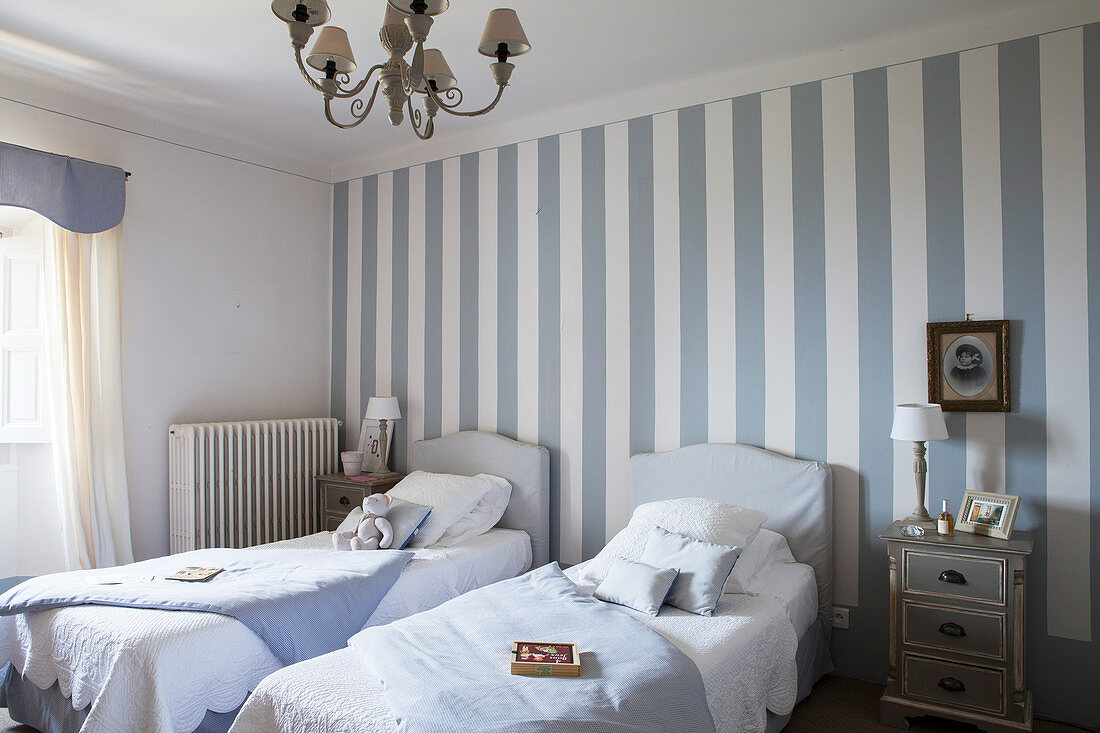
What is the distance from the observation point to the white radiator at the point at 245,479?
12.8 ft

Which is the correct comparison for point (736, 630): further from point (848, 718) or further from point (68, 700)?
point (68, 700)

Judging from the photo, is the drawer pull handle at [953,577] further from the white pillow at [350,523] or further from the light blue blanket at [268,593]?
the white pillow at [350,523]

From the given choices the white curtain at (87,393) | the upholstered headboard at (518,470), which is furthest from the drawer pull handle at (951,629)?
the white curtain at (87,393)

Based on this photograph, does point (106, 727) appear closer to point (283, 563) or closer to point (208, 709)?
point (208, 709)

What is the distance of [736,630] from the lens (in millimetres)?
2312

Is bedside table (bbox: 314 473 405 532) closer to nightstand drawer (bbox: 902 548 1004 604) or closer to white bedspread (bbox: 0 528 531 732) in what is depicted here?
white bedspread (bbox: 0 528 531 732)

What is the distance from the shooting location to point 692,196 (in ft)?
11.4

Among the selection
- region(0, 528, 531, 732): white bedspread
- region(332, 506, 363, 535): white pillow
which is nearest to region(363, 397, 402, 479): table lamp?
region(332, 506, 363, 535): white pillow

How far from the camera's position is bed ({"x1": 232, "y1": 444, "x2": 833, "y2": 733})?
1.85m

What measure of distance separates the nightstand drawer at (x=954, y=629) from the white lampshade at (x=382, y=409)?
2.87 meters

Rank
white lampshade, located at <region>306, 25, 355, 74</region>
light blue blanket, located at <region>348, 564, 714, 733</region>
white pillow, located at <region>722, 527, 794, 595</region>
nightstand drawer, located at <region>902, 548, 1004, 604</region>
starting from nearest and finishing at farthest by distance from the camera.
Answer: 1. light blue blanket, located at <region>348, 564, 714, 733</region>
2. white lampshade, located at <region>306, 25, 355, 74</region>
3. nightstand drawer, located at <region>902, 548, 1004, 604</region>
4. white pillow, located at <region>722, 527, 794, 595</region>

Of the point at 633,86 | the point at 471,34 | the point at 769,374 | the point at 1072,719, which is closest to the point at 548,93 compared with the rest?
the point at 633,86

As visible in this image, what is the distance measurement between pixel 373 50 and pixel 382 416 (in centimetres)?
203

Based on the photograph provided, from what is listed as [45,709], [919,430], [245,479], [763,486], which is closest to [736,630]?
[763,486]
